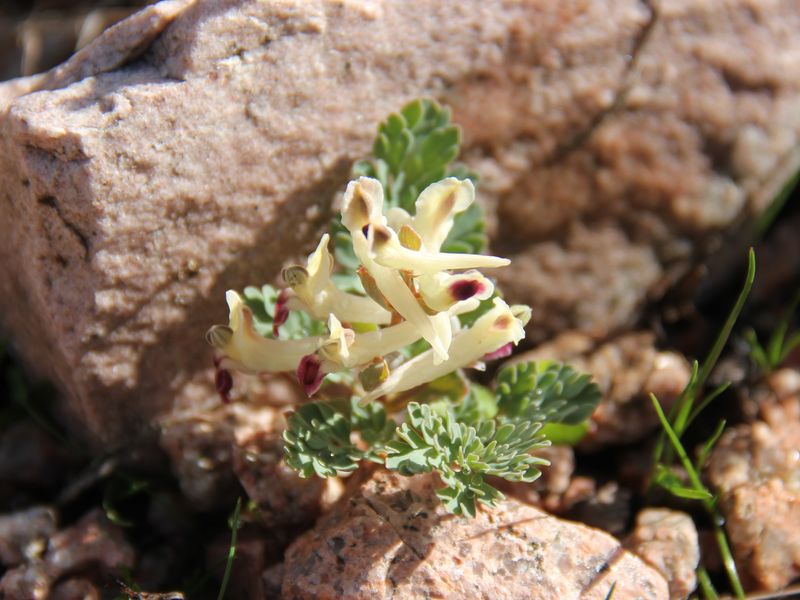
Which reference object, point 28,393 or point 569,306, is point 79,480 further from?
point 569,306

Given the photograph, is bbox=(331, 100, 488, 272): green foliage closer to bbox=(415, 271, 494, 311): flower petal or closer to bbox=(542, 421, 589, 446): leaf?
bbox=(415, 271, 494, 311): flower petal

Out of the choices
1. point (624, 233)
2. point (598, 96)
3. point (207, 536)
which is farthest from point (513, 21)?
point (207, 536)

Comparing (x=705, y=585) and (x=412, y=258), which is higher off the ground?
(x=412, y=258)

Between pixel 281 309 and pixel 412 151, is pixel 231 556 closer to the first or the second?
pixel 281 309

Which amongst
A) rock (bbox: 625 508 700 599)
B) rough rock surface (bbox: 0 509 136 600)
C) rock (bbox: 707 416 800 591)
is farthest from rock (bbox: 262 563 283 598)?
rock (bbox: 707 416 800 591)

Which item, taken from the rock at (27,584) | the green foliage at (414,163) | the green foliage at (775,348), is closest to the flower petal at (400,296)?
the green foliage at (414,163)

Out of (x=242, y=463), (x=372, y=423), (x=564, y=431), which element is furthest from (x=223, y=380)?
(x=564, y=431)
